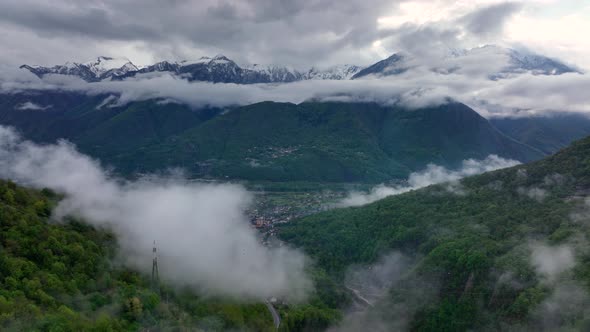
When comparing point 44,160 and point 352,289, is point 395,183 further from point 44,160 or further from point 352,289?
point 44,160

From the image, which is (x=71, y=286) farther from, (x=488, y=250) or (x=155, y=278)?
(x=488, y=250)

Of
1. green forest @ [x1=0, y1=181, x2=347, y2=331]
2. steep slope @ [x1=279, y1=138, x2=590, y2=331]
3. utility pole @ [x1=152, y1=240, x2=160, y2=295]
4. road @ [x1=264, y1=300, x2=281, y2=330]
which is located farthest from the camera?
road @ [x1=264, y1=300, x2=281, y2=330]

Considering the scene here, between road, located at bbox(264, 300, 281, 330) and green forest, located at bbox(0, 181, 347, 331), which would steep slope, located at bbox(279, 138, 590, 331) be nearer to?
road, located at bbox(264, 300, 281, 330)

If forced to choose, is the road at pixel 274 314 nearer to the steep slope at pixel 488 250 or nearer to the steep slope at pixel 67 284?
the steep slope at pixel 488 250

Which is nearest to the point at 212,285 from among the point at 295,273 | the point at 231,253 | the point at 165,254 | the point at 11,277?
the point at 165,254

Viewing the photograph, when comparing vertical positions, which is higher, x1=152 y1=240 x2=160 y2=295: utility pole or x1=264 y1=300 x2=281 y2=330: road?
x1=152 y1=240 x2=160 y2=295: utility pole

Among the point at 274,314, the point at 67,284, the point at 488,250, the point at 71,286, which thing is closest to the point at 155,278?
the point at 71,286

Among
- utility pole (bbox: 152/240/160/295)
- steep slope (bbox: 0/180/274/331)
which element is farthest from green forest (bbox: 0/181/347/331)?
utility pole (bbox: 152/240/160/295)

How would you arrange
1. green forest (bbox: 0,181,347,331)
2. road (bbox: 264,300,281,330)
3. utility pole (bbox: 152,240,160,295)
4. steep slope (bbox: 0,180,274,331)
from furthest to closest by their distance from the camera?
road (bbox: 264,300,281,330)
utility pole (bbox: 152,240,160,295)
green forest (bbox: 0,181,347,331)
steep slope (bbox: 0,180,274,331)

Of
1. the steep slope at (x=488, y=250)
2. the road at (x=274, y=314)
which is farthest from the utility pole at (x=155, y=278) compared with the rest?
the steep slope at (x=488, y=250)
